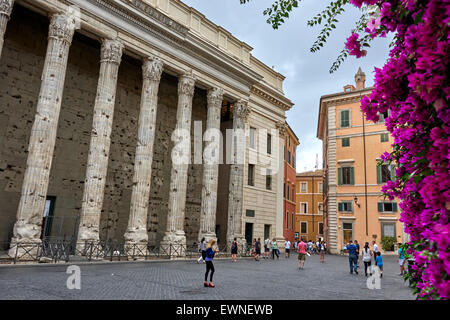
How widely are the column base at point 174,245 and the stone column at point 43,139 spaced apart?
7226 millimetres

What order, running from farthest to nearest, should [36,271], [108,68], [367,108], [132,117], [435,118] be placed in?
[132,117]
[108,68]
[36,271]
[367,108]
[435,118]

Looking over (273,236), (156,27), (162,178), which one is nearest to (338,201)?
(273,236)

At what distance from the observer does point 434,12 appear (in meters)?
1.86

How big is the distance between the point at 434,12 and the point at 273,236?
27.7 m

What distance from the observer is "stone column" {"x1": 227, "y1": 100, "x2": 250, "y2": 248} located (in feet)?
79.2

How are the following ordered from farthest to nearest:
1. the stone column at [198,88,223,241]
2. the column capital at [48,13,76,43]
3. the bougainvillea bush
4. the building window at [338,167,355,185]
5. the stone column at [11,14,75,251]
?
1. the building window at [338,167,355,185]
2. the stone column at [198,88,223,241]
3. the column capital at [48,13,76,43]
4. the stone column at [11,14,75,251]
5. the bougainvillea bush

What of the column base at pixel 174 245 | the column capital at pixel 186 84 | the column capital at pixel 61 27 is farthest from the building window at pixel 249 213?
the column capital at pixel 61 27

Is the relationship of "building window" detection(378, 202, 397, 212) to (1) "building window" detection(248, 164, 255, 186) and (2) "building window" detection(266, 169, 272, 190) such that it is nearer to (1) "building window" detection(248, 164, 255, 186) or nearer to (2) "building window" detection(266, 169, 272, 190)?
(2) "building window" detection(266, 169, 272, 190)

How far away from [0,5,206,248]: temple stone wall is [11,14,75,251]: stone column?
3.68 m

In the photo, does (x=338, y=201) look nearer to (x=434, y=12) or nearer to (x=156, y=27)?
(x=156, y=27)

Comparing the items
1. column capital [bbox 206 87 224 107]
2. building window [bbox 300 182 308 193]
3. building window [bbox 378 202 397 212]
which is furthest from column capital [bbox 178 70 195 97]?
building window [bbox 300 182 308 193]

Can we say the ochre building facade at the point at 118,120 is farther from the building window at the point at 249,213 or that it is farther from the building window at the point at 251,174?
the building window at the point at 251,174

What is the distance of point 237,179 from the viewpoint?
24.8 meters
